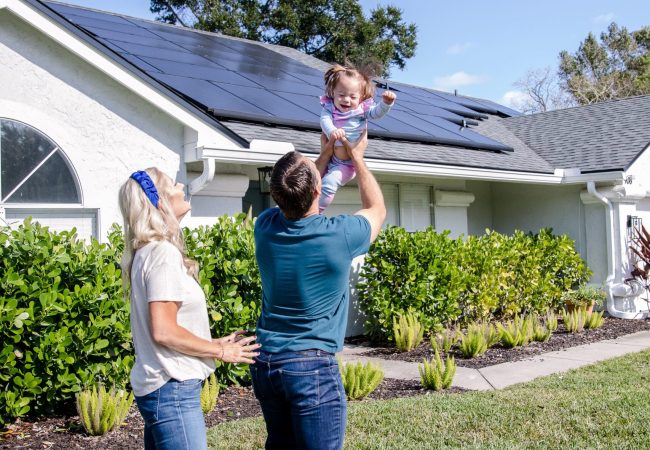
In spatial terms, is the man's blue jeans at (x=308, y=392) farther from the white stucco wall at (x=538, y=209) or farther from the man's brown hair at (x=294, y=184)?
the white stucco wall at (x=538, y=209)

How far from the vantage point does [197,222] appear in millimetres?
8289

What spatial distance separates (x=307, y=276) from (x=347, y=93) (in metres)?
1.32

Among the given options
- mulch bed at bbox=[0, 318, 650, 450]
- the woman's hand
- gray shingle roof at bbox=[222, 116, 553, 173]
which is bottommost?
mulch bed at bbox=[0, 318, 650, 450]

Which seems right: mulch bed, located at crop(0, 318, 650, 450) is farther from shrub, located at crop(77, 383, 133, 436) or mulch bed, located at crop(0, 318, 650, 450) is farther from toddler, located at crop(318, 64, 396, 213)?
toddler, located at crop(318, 64, 396, 213)

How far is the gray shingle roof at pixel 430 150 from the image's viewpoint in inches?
343

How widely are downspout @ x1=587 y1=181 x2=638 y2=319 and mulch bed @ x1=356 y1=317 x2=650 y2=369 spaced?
116 centimetres

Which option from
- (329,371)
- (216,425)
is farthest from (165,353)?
(216,425)

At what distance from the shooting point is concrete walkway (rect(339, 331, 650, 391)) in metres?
7.55

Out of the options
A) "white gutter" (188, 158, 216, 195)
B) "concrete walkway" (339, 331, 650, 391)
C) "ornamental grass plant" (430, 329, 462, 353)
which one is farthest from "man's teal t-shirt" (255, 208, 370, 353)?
"ornamental grass plant" (430, 329, 462, 353)

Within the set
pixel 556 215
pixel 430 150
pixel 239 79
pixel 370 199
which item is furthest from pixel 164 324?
pixel 556 215

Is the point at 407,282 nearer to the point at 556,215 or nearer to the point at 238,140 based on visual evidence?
the point at 238,140

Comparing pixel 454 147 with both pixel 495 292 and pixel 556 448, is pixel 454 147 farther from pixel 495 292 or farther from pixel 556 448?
pixel 556 448

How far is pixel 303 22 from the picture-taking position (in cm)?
3181

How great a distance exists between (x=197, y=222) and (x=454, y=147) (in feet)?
18.6
